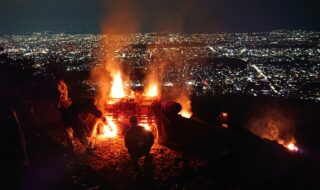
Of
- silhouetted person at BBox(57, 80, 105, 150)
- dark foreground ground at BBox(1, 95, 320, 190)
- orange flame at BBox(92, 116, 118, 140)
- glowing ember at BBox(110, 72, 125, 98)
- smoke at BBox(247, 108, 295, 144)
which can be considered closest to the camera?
dark foreground ground at BBox(1, 95, 320, 190)

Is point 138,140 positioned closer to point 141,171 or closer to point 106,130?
point 141,171

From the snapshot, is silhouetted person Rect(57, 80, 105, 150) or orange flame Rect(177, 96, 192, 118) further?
orange flame Rect(177, 96, 192, 118)

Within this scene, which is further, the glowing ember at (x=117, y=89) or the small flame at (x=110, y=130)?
the glowing ember at (x=117, y=89)

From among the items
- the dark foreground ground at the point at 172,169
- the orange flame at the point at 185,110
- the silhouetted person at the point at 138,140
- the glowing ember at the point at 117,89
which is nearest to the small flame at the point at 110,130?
the dark foreground ground at the point at 172,169

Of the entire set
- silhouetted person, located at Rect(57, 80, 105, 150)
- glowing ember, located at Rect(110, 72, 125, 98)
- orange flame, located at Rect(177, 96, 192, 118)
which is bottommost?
orange flame, located at Rect(177, 96, 192, 118)

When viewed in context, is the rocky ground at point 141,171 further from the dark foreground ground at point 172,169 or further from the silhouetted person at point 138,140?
the silhouetted person at point 138,140

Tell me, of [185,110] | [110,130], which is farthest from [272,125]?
[110,130]

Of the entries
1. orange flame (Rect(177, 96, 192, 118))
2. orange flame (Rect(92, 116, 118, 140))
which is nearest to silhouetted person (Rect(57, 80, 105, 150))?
orange flame (Rect(92, 116, 118, 140))

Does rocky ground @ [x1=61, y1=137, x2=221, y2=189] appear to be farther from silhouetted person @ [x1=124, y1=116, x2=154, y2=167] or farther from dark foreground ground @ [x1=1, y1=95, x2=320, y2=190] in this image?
silhouetted person @ [x1=124, y1=116, x2=154, y2=167]
